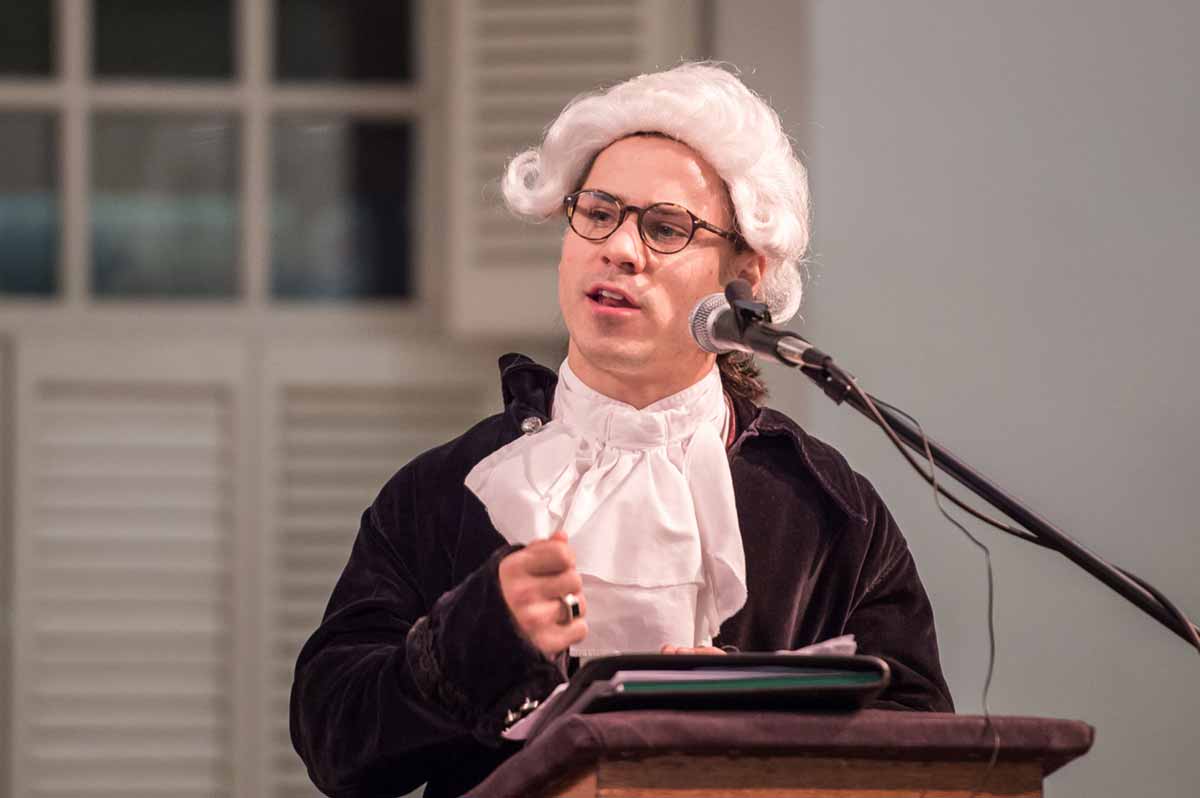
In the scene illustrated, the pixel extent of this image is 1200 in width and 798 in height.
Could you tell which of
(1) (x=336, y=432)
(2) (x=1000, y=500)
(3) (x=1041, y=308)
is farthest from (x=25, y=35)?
(2) (x=1000, y=500)

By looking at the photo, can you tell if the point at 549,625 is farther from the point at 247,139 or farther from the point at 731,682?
the point at 247,139

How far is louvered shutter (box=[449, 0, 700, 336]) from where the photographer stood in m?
3.70

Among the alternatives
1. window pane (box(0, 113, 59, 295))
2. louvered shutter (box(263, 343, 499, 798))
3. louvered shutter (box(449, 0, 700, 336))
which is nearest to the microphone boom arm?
louvered shutter (box(449, 0, 700, 336))

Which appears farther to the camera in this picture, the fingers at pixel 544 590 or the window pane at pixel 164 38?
the window pane at pixel 164 38

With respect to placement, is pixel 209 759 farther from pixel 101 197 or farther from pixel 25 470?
pixel 101 197

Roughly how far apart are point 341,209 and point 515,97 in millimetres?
612

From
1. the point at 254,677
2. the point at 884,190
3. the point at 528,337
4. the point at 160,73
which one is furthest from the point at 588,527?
the point at 160,73

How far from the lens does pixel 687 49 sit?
12.1ft

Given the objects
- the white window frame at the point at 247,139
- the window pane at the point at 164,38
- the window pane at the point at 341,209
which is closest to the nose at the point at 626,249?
the white window frame at the point at 247,139

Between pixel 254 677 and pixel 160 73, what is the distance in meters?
1.34

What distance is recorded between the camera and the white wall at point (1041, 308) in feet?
10.7

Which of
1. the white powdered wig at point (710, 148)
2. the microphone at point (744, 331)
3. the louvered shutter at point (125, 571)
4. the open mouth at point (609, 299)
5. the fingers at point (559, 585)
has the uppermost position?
the white powdered wig at point (710, 148)

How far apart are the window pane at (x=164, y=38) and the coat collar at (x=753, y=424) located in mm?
2326

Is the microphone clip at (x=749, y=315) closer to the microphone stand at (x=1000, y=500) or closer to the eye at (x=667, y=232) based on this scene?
the microphone stand at (x=1000, y=500)
